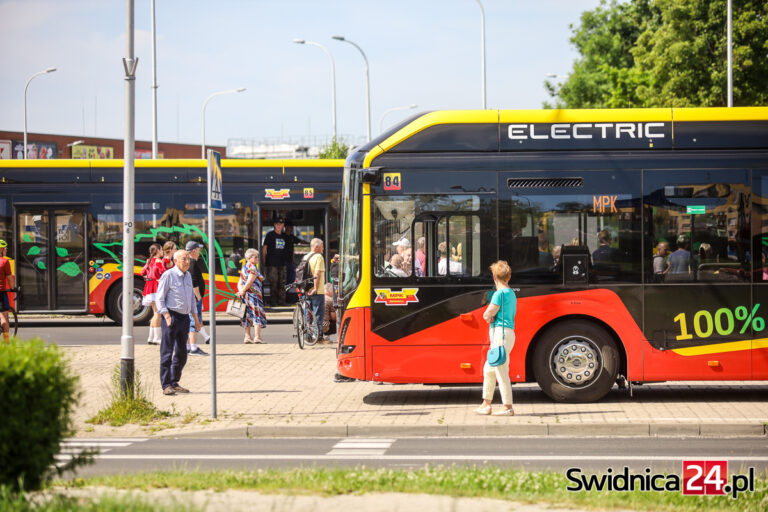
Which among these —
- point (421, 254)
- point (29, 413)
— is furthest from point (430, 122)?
point (29, 413)

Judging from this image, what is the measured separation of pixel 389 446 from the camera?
945cm

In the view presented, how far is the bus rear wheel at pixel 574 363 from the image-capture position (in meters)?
11.2

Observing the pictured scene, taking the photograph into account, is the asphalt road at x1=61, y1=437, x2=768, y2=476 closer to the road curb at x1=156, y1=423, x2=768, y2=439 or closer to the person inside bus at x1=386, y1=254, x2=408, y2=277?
the road curb at x1=156, y1=423, x2=768, y2=439

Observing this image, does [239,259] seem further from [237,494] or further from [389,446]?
[237,494]

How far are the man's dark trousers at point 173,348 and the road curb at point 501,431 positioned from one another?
221cm

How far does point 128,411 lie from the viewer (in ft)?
34.9

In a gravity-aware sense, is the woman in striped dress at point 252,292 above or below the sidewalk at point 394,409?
above

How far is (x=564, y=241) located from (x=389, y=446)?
11.1 feet

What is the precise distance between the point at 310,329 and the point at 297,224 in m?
4.68

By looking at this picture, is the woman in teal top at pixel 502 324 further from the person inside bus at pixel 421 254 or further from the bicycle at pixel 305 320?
the bicycle at pixel 305 320

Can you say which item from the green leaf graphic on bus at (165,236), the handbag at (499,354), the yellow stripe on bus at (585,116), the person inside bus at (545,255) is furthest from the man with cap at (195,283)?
the handbag at (499,354)

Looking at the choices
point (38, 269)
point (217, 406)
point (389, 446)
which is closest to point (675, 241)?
point (389, 446)

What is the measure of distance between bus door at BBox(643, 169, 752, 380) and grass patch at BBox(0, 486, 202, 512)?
6.95 m

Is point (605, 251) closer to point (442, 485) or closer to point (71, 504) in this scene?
point (442, 485)
